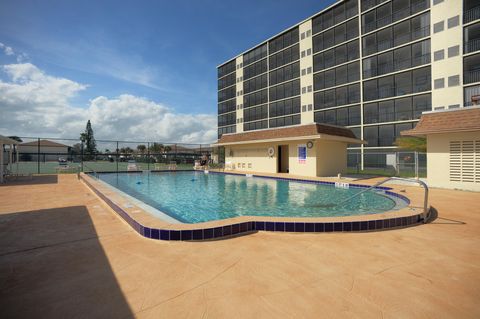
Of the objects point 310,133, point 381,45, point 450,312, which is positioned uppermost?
point 381,45

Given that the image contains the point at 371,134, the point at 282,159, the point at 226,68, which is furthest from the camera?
the point at 226,68

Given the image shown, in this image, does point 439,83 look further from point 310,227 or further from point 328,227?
point 310,227

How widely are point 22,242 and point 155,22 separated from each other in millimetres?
10945

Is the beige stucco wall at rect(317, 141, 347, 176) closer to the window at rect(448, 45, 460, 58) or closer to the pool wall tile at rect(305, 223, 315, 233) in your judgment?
the pool wall tile at rect(305, 223, 315, 233)

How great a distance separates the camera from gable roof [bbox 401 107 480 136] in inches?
354

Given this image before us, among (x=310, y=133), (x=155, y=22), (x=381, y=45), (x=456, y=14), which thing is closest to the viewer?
(x=155, y=22)

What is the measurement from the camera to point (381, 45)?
26.0m

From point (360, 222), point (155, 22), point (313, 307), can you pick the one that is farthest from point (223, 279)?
point (155, 22)

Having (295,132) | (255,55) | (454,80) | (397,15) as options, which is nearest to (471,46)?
(454,80)

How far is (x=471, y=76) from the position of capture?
20438mm

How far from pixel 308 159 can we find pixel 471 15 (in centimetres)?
2047

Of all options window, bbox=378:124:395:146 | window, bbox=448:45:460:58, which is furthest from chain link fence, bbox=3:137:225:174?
window, bbox=448:45:460:58

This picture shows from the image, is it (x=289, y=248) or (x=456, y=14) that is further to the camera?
(x=456, y=14)

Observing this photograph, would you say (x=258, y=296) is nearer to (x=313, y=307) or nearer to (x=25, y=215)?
(x=313, y=307)
